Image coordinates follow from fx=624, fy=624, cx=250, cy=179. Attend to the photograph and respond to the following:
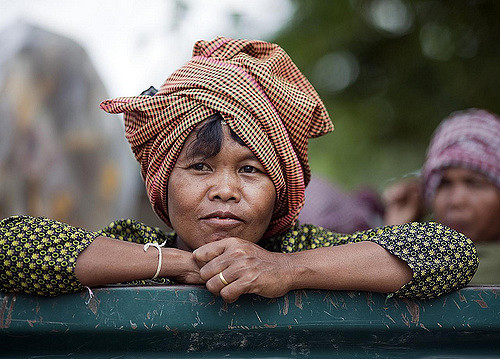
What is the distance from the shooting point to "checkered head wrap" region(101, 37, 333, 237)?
208cm

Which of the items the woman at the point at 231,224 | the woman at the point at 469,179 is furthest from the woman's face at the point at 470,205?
the woman at the point at 231,224

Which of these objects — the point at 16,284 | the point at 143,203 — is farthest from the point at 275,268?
the point at 143,203

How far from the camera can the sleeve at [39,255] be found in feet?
5.32

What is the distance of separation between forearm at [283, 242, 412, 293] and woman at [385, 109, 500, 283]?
2139mm

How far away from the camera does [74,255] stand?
169 centimetres

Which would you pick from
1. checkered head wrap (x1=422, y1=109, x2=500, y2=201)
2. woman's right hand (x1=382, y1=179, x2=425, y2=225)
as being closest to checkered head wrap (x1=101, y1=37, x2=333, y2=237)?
checkered head wrap (x1=422, y1=109, x2=500, y2=201)

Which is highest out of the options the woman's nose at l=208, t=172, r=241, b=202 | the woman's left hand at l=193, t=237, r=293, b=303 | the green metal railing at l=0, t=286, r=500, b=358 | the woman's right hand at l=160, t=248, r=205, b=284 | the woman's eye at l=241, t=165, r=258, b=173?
the woman's eye at l=241, t=165, r=258, b=173

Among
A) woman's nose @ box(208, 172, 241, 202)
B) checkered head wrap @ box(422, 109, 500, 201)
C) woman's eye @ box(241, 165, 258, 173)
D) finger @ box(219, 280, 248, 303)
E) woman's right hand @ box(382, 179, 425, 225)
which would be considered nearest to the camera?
finger @ box(219, 280, 248, 303)

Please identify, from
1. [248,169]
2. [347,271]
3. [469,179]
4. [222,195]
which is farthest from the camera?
[469,179]

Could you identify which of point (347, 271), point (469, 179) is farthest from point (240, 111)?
point (469, 179)

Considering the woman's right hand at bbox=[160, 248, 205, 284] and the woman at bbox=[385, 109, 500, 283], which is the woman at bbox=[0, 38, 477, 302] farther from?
the woman at bbox=[385, 109, 500, 283]

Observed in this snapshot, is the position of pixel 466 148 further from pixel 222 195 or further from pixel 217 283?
pixel 217 283

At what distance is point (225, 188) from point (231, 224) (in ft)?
0.40

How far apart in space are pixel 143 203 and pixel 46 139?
2.11 meters
